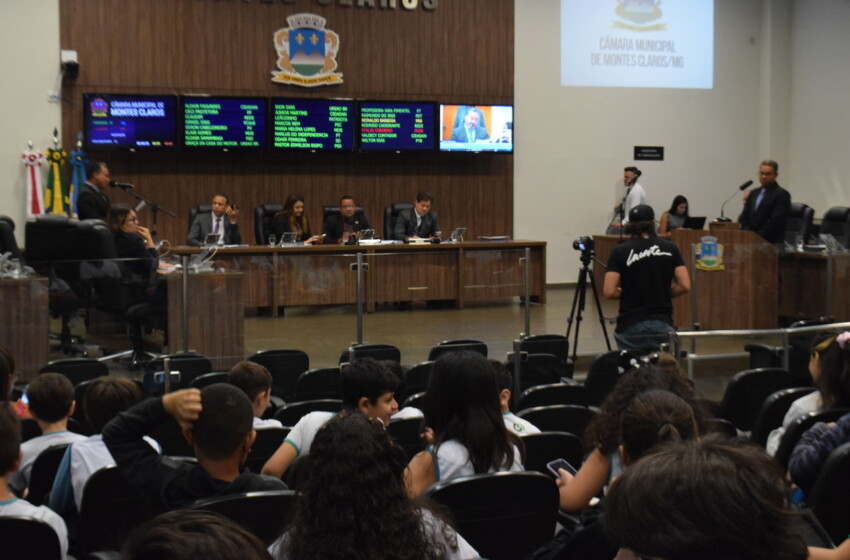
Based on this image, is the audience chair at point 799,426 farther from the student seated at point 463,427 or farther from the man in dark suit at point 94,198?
the man in dark suit at point 94,198

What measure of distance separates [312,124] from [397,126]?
109cm

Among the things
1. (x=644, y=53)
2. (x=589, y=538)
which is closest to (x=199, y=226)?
(x=644, y=53)

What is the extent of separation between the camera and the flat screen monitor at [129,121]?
10.9m

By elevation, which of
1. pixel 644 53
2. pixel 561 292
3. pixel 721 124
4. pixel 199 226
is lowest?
pixel 561 292

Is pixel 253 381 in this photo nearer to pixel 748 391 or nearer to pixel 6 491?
pixel 6 491

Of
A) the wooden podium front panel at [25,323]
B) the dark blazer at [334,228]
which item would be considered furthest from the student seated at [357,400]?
the dark blazer at [334,228]

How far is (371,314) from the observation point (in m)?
7.39

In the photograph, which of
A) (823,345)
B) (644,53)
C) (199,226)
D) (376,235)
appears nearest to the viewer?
(823,345)

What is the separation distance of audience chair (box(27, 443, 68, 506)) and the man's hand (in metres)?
1.18

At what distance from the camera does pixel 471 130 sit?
12.5 metres

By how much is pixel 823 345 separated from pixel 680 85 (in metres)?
10.8

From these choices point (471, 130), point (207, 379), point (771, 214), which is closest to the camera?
point (207, 379)

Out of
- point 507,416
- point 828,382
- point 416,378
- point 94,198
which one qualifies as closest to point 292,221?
point 94,198

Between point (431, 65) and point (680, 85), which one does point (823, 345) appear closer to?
point (431, 65)
